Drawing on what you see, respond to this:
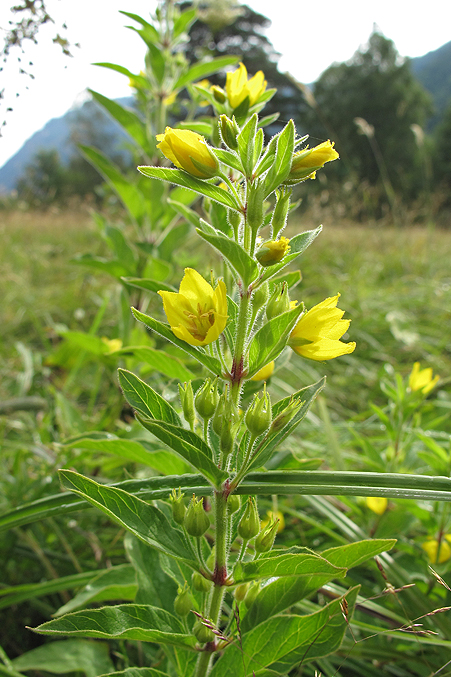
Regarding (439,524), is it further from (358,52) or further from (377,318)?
(358,52)

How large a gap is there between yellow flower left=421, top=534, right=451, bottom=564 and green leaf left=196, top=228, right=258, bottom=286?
0.97m

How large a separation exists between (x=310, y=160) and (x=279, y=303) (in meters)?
0.20

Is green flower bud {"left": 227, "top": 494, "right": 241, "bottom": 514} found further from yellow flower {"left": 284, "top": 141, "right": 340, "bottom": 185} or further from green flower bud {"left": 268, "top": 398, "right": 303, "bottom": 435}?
yellow flower {"left": 284, "top": 141, "right": 340, "bottom": 185}

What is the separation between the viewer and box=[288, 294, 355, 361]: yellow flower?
65 centimetres

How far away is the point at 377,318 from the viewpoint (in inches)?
127

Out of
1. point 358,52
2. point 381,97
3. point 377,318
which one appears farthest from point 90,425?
point 358,52

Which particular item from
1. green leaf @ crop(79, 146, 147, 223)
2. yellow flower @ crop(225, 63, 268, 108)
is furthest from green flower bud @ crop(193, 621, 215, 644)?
green leaf @ crop(79, 146, 147, 223)

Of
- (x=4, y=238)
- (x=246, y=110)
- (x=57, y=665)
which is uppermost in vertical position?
(x=4, y=238)

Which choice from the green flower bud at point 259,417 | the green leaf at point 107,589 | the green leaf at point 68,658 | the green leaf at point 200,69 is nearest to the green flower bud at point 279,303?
the green flower bud at point 259,417

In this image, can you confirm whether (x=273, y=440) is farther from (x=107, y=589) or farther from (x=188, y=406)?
(x=107, y=589)

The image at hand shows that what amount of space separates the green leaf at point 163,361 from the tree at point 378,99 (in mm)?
29770

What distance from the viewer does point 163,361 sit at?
0.91 m

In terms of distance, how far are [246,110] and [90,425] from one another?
4.46 feet

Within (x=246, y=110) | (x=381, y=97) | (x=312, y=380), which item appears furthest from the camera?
(x=381, y=97)
